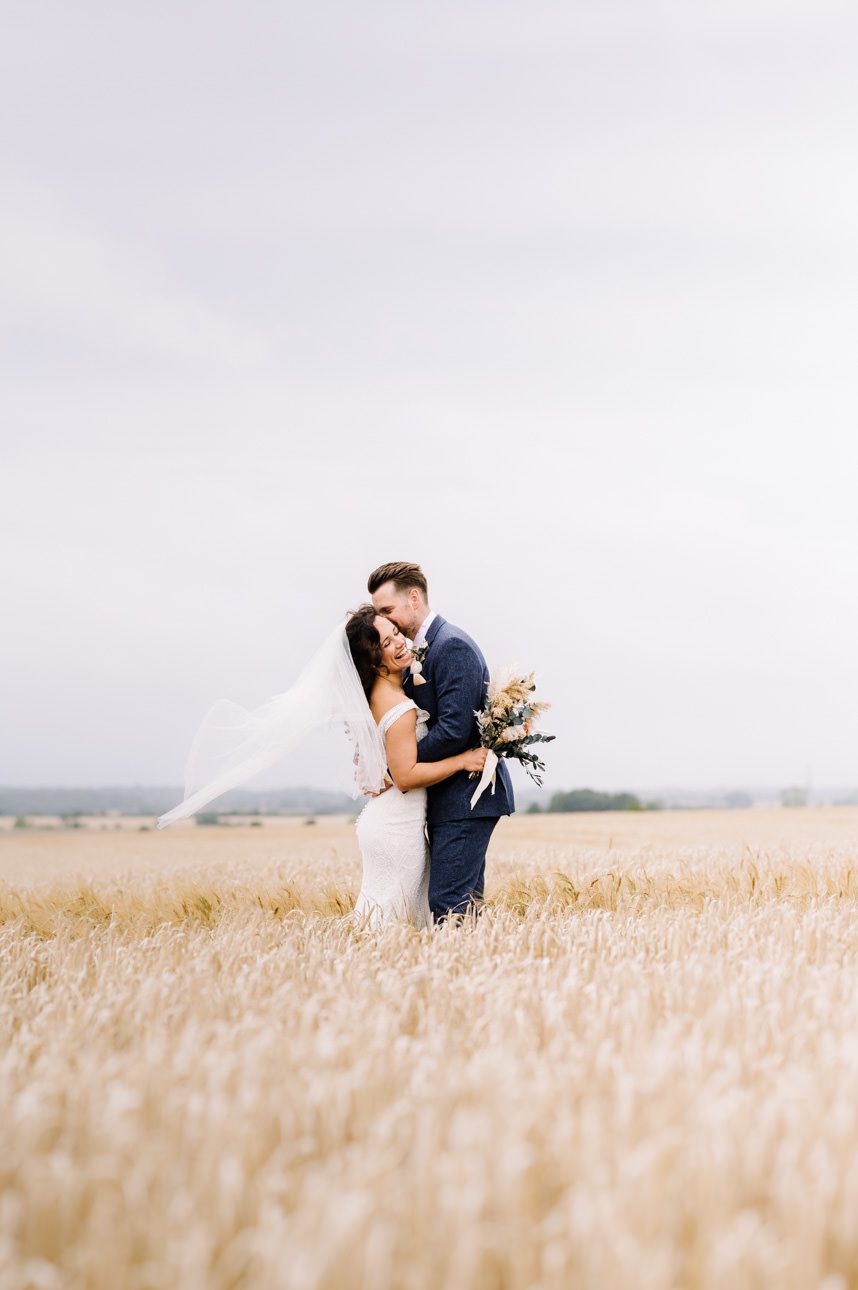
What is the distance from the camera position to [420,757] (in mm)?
5844

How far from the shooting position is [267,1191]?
6.08ft

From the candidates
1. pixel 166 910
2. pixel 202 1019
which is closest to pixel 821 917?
pixel 202 1019

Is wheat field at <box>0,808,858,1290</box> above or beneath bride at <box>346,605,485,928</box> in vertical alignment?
beneath

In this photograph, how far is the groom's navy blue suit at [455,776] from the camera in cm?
575

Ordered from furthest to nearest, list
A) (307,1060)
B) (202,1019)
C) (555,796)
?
1. (555,796)
2. (202,1019)
3. (307,1060)

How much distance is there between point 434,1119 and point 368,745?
380 centimetres

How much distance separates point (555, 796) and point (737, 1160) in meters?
40.6

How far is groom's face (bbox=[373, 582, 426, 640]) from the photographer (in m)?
5.96

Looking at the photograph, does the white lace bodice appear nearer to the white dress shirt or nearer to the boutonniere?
the boutonniere

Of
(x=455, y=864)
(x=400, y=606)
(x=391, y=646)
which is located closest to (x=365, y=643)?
(x=391, y=646)

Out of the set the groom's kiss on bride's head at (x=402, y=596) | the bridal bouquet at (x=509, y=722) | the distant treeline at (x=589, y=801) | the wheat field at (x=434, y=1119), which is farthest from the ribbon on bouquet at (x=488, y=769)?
the distant treeline at (x=589, y=801)

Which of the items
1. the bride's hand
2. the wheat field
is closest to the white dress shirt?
the bride's hand

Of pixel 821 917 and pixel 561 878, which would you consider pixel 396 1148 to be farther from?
pixel 561 878

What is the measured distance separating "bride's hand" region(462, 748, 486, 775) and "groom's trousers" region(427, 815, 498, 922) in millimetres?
372
